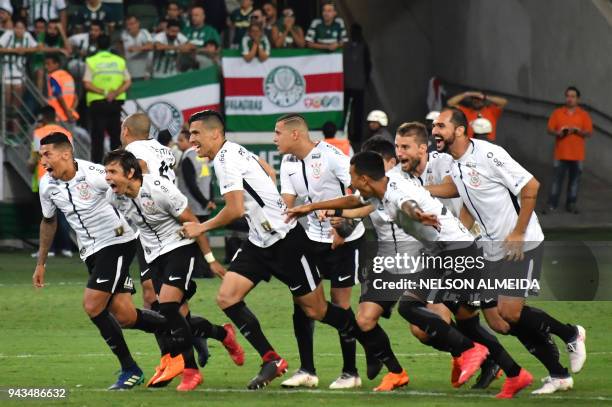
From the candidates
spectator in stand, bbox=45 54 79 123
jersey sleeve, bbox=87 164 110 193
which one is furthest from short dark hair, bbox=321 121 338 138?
jersey sleeve, bbox=87 164 110 193

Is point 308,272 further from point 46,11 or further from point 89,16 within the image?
point 46,11

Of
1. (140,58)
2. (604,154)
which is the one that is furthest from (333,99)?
(604,154)

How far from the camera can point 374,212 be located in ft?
38.1

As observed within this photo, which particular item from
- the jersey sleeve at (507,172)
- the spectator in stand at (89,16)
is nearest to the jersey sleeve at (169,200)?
the jersey sleeve at (507,172)

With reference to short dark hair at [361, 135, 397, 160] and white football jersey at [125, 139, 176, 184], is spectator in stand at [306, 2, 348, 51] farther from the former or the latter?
short dark hair at [361, 135, 397, 160]

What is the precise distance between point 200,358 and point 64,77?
36.2 feet

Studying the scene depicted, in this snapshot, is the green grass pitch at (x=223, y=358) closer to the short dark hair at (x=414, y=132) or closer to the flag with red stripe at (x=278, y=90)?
the short dark hair at (x=414, y=132)

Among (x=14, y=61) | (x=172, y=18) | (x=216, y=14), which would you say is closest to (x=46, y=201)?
(x=14, y=61)

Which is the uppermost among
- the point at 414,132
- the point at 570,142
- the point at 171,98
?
the point at 414,132

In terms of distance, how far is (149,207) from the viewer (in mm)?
11844

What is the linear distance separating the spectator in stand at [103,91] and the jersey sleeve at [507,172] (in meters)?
12.3

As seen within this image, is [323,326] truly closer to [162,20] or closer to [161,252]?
[161,252]

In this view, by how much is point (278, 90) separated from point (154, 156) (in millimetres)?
12259

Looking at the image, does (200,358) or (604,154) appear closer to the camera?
(200,358)
